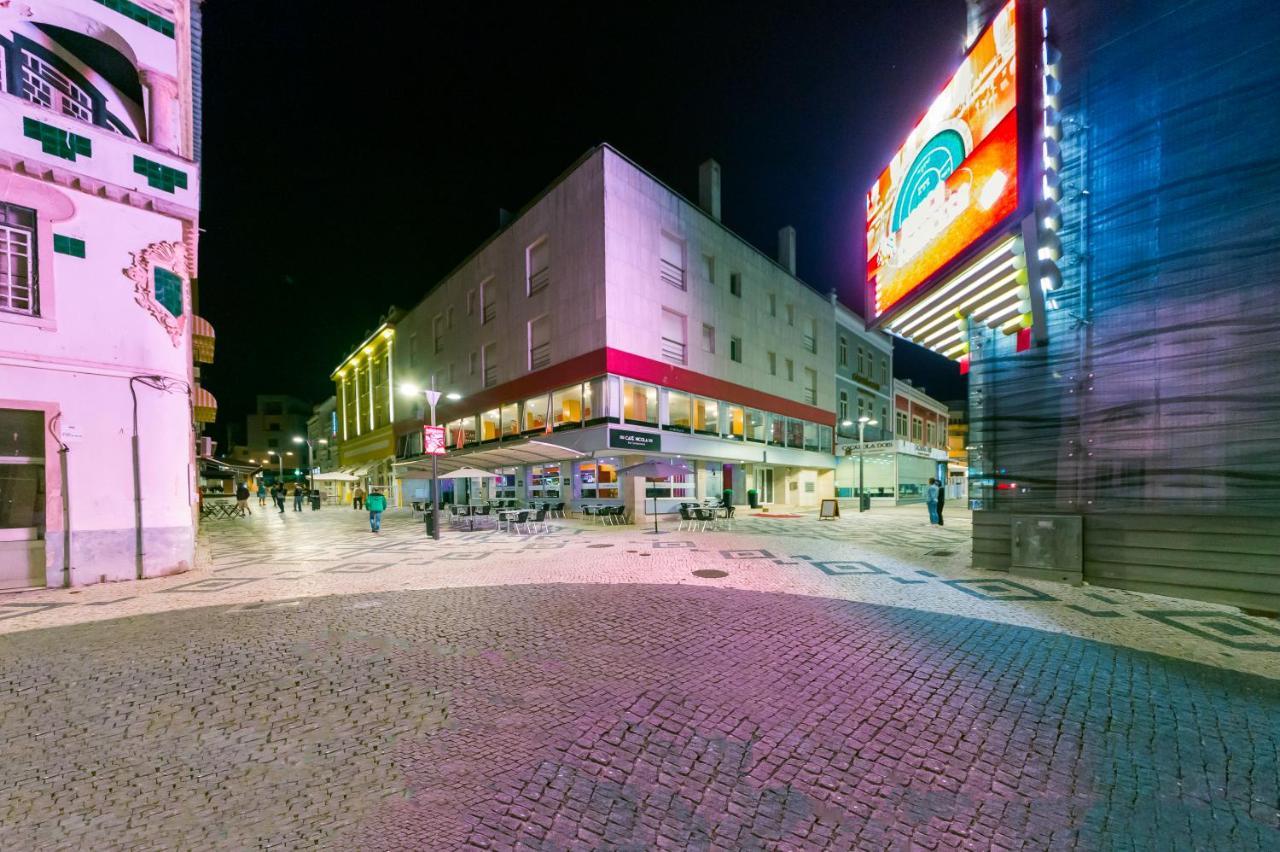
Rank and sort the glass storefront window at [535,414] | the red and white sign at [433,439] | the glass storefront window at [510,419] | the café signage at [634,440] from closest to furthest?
the red and white sign at [433,439] → the café signage at [634,440] → the glass storefront window at [535,414] → the glass storefront window at [510,419]

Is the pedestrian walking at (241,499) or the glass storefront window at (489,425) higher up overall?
the glass storefront window at (489,425)

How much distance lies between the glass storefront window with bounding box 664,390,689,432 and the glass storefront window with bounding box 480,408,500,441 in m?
10.9

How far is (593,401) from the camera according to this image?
22062 mm

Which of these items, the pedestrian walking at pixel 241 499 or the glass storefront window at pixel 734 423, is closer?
the glass storefront window at pixel 734 423

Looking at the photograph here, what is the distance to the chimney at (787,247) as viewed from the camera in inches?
1385

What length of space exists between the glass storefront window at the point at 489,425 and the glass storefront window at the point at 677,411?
35.8 feet

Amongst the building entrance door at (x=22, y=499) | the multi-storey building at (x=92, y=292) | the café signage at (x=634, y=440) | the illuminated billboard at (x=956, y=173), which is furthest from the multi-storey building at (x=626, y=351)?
the building entrance door at (x=22, y=499)

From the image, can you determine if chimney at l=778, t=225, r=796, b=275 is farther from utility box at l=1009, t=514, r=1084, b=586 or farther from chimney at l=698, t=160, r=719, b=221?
utility box at l=1009, t=514, r=1084, b=586

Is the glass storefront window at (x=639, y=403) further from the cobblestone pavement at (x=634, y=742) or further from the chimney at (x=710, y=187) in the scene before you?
the cobblestone pavement at (x=634, y=742)

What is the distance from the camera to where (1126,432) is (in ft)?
26.0

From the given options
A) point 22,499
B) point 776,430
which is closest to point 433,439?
point 22,499

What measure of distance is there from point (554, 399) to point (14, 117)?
17.6m

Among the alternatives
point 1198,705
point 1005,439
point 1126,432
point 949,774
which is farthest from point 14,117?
point 1126,432

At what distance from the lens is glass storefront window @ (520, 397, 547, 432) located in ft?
82.6
